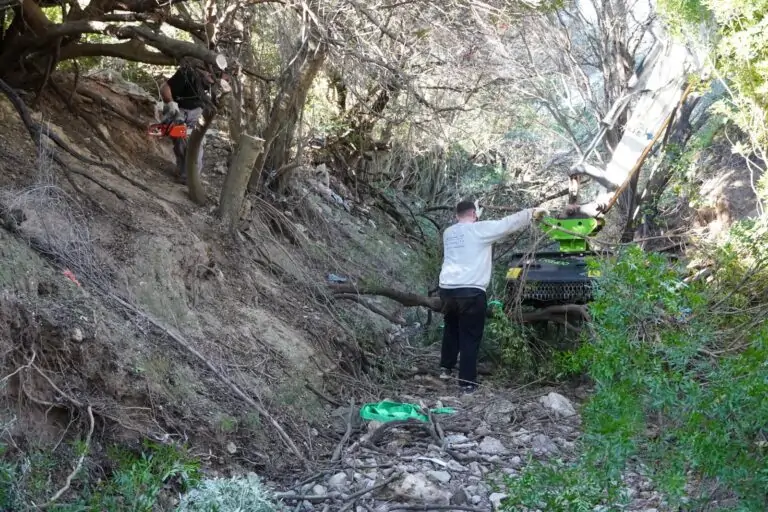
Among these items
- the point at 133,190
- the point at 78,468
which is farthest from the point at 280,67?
the point at 78,468

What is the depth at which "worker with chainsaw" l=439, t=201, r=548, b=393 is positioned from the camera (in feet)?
25.0

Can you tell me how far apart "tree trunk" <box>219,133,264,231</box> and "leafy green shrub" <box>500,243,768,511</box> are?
13.6 feet

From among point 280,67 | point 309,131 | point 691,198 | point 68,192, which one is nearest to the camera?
point 68,192

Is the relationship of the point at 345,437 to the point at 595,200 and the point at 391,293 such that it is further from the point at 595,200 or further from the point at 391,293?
the point at 595,200

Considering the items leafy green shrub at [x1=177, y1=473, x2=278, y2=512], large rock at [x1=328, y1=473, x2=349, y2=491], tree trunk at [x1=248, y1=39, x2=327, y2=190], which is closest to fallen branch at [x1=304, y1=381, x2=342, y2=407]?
large rock at [x1=328, y1=473, x2=349, y2=491]

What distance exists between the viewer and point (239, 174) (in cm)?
764

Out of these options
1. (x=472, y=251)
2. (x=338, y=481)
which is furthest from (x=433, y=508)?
(x=472, y=251)

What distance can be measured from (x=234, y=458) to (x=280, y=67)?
14.0 ft

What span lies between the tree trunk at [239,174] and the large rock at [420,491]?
3495mm

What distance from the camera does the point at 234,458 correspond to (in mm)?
5270

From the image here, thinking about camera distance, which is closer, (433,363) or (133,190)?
(133,190)

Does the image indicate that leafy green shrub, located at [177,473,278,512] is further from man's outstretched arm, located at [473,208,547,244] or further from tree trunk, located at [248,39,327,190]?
tree trunk, located at [248,39,327,190]

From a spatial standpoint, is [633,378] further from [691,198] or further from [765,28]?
[691,198]

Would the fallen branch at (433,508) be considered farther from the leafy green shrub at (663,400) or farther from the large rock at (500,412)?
the large rock at (500,412)
